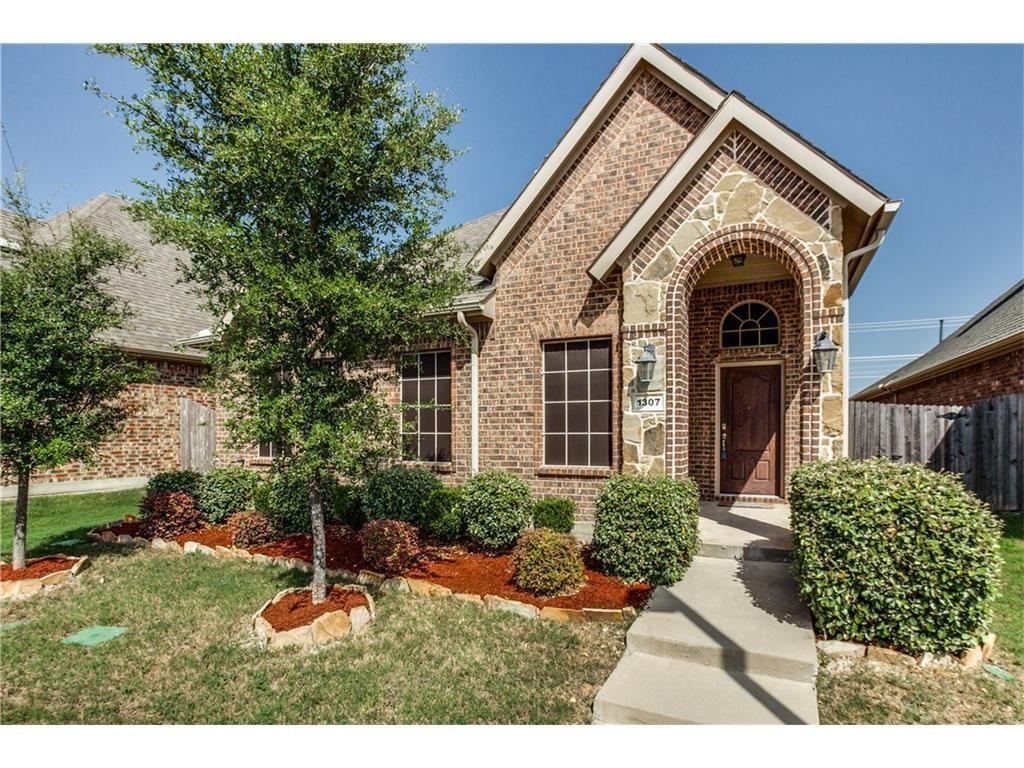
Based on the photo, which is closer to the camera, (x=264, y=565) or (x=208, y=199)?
(x=208, y=199)

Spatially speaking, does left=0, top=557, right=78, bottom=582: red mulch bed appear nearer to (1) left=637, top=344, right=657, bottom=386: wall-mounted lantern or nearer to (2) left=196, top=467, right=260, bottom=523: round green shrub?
(2) left=196, top=467, right=260, bottom=523: round green shrub

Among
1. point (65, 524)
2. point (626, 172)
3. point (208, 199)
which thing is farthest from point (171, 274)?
point (626, 172)

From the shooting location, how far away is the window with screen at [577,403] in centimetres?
745

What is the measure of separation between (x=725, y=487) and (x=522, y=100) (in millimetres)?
7025

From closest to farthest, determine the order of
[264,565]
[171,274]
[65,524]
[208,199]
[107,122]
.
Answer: [208,199] → [107,122] → [264,565] → [65,524] → [171,274]

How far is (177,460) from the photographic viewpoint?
506 inches

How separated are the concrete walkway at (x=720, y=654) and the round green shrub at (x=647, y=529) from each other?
0.27 metres

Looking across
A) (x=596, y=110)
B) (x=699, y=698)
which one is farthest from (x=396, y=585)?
(x=596, y=110)

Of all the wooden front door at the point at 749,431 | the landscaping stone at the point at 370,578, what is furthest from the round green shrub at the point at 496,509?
the wooden front door at the point at 749,431

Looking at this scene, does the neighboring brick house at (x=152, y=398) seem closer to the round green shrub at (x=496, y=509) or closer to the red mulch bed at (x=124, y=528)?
the red mulch bed at (x=124, y=528)

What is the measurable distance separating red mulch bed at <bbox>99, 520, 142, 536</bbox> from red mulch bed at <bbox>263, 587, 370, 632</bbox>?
497 cm

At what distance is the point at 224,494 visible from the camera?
844 cm

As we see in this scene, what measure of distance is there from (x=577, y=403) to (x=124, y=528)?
8.06 meters

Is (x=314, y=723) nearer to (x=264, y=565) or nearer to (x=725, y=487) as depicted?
(x=264, y=565)
